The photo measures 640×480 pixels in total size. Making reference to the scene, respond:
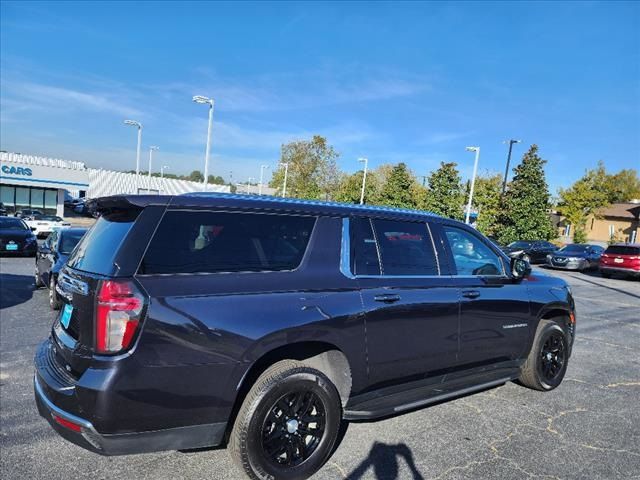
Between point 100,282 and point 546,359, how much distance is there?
4521 mm

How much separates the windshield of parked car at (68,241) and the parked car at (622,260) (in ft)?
66.7

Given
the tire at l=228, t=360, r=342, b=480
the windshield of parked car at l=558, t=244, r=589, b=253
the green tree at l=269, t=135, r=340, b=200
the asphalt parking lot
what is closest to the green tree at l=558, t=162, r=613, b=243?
the windshield of parked car at l=558, t=244, r=589, b=253

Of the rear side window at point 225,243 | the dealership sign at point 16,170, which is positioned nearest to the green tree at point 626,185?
the dealership sign at point 16,170

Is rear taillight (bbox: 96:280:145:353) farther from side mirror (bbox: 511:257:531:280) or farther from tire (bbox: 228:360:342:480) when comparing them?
side mirror (bbox: 511:257:531:280)

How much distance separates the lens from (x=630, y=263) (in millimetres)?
19875

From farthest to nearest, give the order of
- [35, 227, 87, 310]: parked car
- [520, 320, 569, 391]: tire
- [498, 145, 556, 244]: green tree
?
1. [498, 145, 556, 244]: green tree
2. [35, 227, 87, 310]: parked car
3. [520, 320, 569, 391]: tire

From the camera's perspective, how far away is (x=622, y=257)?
20.2 metres

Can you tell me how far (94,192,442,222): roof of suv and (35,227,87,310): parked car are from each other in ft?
19.4

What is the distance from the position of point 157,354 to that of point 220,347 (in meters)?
0.35

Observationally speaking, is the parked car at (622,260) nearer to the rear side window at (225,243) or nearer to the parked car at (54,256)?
the parked car at (54,256)

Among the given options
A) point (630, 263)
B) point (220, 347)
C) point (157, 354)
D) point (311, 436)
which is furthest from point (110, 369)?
point (630, 263)

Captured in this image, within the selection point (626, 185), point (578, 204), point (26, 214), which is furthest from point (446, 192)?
point (626, 185)

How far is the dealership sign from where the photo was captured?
120ft

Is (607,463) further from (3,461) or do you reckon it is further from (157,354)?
(3,461)
